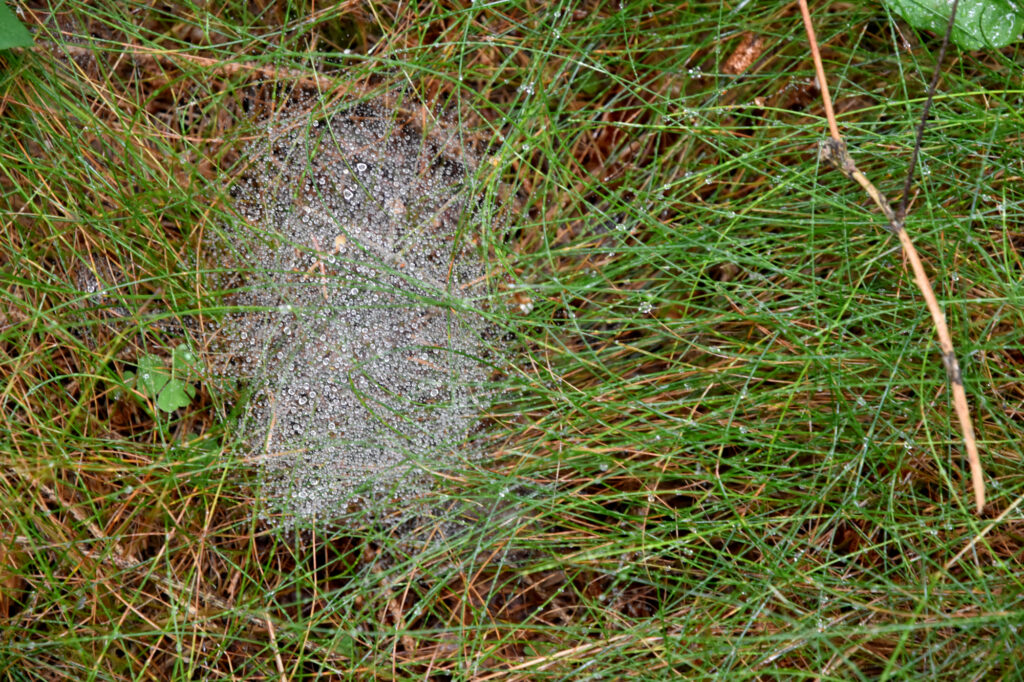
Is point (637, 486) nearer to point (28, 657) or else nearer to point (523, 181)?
point (523, 181)

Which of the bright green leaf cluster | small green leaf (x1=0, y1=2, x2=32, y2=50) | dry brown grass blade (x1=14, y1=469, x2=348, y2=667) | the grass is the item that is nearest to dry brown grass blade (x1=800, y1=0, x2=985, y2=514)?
the grass

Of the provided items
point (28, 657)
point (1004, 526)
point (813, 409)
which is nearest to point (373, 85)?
point (813, 409)

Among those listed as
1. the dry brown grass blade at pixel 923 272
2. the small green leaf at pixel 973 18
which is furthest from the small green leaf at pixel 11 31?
the small green leaf at pixel 973 18

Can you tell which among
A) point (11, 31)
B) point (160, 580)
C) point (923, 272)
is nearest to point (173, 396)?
point (160, 580)

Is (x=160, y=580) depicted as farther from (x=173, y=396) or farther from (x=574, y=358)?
(x=574, y=358)

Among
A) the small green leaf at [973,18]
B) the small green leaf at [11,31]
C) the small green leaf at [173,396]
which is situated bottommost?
the small green leaf at [173,396]

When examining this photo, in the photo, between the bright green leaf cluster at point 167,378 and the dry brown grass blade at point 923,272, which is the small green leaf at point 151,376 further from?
the dry brown grass blade at point 923,272
